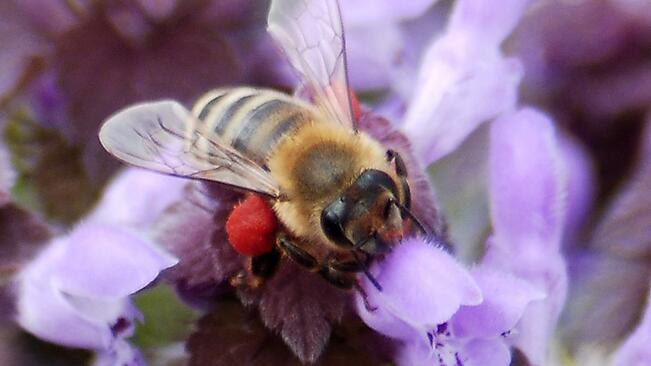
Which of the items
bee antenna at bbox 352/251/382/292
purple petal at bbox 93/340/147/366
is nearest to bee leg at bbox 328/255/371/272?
bee antenna at bbox 352/251/382/292

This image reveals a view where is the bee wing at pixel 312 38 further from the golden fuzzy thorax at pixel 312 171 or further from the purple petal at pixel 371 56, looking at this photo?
the purple petal at pixel 371 56

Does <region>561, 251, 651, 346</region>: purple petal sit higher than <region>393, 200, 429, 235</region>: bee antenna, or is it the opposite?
<region>393, 200, 429, 235</region>: bee antenna

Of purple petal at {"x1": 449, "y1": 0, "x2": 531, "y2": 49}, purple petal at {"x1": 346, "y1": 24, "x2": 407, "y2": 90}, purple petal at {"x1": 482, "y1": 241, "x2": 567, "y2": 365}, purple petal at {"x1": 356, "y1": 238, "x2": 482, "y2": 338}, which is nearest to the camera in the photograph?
purple petal at {"x1": 356, "y1": 238, "x2": 482, "y2": 338}

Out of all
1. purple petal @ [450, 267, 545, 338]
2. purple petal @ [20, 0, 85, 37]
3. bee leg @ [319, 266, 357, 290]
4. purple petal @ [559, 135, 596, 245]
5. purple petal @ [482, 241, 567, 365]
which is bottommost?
purple petal @ [559, 135, 596, 245]

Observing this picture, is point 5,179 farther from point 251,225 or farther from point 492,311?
point 492,311

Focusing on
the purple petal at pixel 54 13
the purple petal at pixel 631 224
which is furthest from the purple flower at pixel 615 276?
the purple petal at pixel 54 13

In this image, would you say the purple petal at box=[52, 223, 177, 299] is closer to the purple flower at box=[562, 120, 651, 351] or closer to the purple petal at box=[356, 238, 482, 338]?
the purple petal at box=[356, 238, 482, 338]
